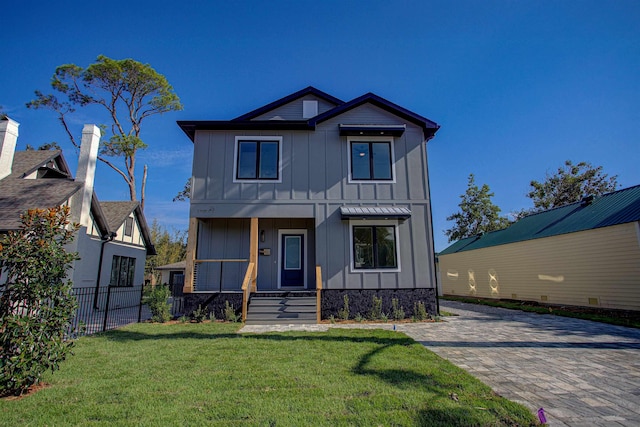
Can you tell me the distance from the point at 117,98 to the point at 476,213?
3073 cm

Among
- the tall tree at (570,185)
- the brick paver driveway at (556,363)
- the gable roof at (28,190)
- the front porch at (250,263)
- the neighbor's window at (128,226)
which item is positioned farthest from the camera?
the tall tree at (570,185)

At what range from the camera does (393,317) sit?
965 centimetres

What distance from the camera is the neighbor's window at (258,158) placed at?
422 inches

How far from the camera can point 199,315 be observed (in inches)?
367

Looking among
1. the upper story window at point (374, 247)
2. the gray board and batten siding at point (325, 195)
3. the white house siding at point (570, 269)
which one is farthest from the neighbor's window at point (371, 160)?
the white house siding at point (570, 269)

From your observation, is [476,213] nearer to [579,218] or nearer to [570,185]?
[570,185]

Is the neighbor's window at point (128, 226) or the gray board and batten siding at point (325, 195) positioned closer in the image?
the gray board and batten siding at point (325, 195)

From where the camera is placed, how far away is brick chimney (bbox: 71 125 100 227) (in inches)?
416

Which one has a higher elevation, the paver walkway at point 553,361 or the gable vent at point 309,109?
the gable vent at point 309,109

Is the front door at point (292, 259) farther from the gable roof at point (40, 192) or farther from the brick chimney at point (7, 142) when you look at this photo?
the brick chimney at point (7, 142)

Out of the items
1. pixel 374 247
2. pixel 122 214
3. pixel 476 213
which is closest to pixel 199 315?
pixel 374 247

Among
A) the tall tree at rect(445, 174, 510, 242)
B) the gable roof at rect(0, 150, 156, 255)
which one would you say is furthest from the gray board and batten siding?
the tall tree at rect(445, 174, 510, 242)

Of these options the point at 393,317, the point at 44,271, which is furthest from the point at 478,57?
the point at 44,271

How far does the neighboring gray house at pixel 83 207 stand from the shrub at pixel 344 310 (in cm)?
903
